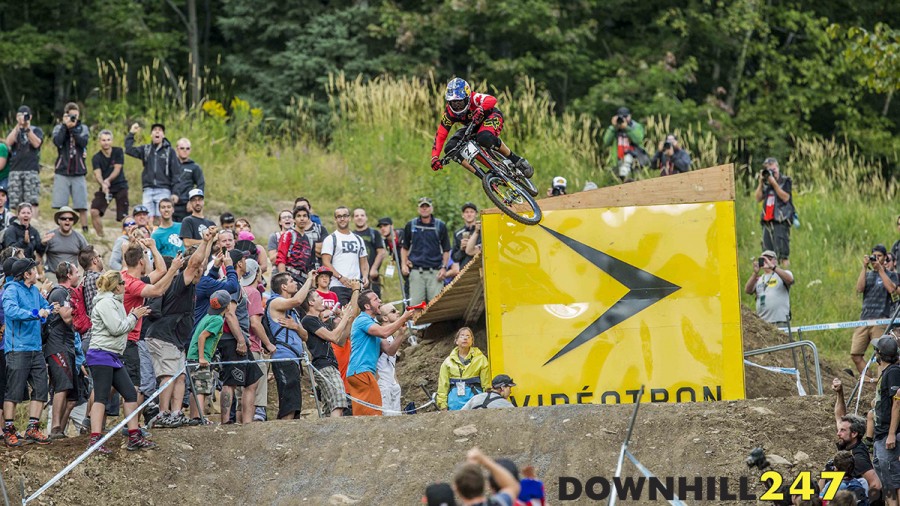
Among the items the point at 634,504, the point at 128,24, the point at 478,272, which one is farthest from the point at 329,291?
the point at 128,24

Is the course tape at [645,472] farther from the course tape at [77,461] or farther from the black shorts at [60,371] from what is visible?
the black shorts at [60,371]

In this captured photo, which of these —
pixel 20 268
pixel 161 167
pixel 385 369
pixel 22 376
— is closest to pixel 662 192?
pixel 385 369

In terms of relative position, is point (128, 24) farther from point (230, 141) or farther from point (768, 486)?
point (768, 486)

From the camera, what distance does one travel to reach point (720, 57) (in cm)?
3297

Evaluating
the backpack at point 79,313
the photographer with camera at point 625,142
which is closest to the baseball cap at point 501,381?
the backpack at point 79,313

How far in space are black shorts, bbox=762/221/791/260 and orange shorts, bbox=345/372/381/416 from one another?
28.6 ft

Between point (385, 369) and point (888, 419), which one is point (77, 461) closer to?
point (385, 369)

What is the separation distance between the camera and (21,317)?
11.3 meters

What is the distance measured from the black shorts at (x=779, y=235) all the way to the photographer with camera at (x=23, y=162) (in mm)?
10997

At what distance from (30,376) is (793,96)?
23151 mm

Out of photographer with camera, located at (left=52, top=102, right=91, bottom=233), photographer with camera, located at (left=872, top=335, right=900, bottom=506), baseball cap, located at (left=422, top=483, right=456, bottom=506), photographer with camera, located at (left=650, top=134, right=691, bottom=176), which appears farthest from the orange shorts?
photographer with camera, located at (left=650, top=134, right=691, bottom=176)

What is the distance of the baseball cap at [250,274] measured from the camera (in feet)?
43.8

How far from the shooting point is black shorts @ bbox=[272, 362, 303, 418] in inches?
518

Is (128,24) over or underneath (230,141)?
over
